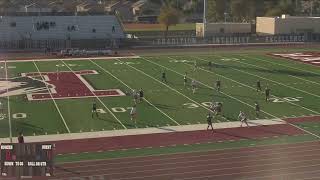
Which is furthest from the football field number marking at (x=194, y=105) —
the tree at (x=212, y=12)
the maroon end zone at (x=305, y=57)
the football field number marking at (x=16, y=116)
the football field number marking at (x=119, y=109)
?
the tree at (x=212, y=12)

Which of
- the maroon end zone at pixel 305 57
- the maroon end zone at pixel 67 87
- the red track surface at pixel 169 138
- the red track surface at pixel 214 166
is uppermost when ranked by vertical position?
the maroon end zone at pixel 305 57

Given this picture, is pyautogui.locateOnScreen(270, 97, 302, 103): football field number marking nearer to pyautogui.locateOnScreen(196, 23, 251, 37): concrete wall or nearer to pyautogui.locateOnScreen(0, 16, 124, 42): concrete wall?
pyautogui.locateOnScreen(0, 16, 124, 42): concrete wall

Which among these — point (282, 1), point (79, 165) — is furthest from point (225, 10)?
point (79, 165)

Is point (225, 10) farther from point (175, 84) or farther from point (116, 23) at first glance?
point (175, 84)

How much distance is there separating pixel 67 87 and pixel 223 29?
152ft

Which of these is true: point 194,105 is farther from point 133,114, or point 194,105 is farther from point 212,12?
point 212,12

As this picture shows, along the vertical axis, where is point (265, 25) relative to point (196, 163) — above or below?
above

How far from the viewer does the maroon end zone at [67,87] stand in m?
32.3

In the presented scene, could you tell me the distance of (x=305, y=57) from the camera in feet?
169

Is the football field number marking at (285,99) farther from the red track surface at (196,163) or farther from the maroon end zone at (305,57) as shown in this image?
the maroon end zone at (305,57)

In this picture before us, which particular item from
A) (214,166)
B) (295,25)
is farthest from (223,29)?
(214,166)
